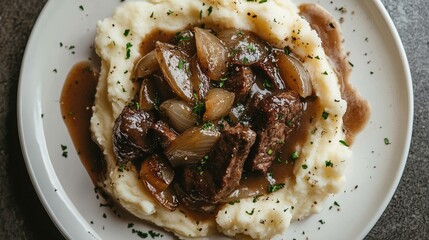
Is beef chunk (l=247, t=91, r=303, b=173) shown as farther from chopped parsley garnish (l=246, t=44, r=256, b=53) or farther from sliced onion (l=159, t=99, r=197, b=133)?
sliced onion (l=159, t=99, r=197, b=133)

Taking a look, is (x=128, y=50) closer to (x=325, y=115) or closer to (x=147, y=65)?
(x=147, y=65)

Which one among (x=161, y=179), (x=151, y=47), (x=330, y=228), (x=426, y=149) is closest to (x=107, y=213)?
(x=161, y=179)

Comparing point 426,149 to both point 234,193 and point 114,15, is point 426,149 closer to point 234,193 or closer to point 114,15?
point 234,193

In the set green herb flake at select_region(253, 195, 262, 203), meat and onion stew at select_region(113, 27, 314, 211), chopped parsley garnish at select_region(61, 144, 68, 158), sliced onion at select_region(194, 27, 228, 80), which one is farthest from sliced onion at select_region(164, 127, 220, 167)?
chopped parsley garnish at select_region(61, 144, 68, 158)

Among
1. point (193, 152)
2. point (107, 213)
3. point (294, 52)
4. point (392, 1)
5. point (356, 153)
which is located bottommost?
point (107, 213)

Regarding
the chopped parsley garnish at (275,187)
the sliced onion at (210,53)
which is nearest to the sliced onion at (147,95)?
the sliced onion at (210,53)

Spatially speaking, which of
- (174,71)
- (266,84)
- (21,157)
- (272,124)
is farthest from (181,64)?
(21,157)

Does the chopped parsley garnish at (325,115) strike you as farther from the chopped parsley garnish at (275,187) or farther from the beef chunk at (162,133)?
the beef chunk at (162,133)
